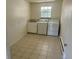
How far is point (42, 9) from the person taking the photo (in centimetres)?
757

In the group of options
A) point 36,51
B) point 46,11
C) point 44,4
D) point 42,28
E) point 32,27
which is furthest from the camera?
point 46,11

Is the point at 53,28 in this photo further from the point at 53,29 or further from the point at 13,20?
the point at 13,20

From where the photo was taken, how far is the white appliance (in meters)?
6.50

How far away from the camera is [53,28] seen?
6.56m

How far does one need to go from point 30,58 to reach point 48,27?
3750mm

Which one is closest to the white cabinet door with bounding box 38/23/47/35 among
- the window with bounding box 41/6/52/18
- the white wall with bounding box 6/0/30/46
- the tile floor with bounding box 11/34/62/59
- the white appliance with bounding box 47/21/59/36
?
the white appliance with bounding box 47/21/59/36

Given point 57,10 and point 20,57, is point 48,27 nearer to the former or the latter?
point 57,10

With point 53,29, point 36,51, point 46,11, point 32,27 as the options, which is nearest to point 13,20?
point 36,51

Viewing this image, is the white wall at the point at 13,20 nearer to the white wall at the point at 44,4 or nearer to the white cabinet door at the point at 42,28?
the white cabinet door at the point at 42,28

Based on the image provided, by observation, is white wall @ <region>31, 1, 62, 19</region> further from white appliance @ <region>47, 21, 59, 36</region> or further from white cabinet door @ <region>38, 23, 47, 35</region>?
white cabinet door @ <region>38, 23, 47, 35</region>

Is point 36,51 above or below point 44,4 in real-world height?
below

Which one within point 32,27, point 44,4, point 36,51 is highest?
point 44,4

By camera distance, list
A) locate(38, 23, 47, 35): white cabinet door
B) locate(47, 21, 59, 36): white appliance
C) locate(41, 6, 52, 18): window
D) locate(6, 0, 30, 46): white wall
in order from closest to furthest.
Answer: locate(6, 0, 30, 46): white wall, locate(47, 21, 59, 36): white appliance, locate(38, 23, 47, 35): white cabinet door, locate(41, 6, 52, 18): window
